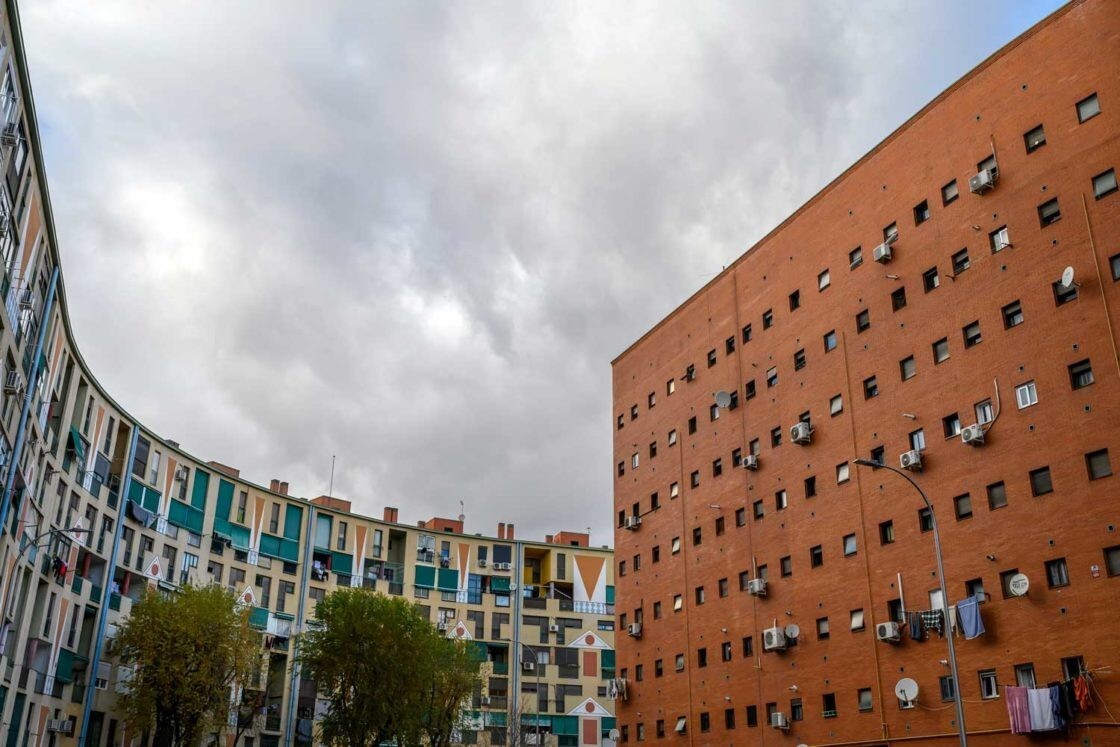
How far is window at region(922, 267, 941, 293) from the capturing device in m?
42.2

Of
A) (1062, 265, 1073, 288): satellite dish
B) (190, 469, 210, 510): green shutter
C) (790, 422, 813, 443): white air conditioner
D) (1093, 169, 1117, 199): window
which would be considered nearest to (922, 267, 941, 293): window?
(1062, 265, 1073, 288): satellite dish

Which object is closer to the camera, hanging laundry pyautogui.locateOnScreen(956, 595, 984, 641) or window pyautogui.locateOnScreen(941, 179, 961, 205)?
hanging laundry pyautogui.locateOnScreen(956, 595, 984, 641)

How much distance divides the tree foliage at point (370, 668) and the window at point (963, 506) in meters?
37.4

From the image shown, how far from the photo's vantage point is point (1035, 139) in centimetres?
3897

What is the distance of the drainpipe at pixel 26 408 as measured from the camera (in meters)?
38.3

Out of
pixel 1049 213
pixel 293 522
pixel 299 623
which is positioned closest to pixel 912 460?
pixel 1049 213

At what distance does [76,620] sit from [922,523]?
46706 millimetres

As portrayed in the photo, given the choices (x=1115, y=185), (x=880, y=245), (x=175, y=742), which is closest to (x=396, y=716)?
(x=175, y=742)

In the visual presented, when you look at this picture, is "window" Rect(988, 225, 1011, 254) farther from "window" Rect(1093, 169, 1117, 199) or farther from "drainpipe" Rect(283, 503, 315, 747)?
"drainpipe" Rect(283, 503, 315, 747)

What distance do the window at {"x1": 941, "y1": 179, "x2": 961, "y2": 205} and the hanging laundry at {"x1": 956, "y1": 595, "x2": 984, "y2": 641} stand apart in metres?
16.2

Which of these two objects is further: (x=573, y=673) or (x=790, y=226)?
(x=573, y=673)

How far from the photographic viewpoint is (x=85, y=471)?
59.4 m

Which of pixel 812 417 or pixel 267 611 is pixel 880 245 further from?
pixel 267 611

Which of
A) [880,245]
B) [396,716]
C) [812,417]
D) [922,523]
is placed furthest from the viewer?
[396,716]
